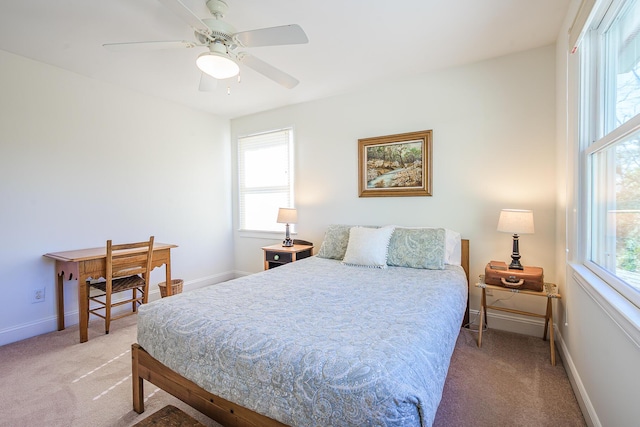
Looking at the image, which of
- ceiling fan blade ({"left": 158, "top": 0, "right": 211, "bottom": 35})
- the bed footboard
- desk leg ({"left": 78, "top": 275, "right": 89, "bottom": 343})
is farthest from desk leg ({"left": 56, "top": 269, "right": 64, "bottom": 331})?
ceiling fan blade ({"left": 158, "top": 0, "right": 211, "bottom": 35})

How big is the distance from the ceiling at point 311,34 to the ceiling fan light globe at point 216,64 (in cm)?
37

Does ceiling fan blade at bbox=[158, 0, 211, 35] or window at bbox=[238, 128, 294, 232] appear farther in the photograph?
window at bbox=[238, 128, 294, 232]

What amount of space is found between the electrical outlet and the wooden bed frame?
6.21 ft

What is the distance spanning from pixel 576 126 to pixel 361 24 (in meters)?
1.60

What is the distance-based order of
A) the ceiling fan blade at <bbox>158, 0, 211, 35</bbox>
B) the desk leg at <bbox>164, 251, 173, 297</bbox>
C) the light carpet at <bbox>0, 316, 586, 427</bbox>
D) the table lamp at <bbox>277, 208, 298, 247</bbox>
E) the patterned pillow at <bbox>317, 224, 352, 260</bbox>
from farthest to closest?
the table lamp at <bbox>277, 208, 298, 247</bbox> < the desk leg at <bbox>164, 251, 173, 297</bbox> < the patterned pillow at <bbox>317, 224, 352, 260</bbox> < the light carpet at <bbox>0, 316, 586, 427</bbox> < the ceiling fan blade at <bbox>158, 0, 211, 35</bbox>

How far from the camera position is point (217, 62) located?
1954 mm

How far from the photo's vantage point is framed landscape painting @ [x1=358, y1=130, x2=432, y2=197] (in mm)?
3102

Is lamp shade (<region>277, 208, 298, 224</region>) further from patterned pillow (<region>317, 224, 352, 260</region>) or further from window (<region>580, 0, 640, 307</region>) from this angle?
window (<region>580, 0, 640, 307</region>)

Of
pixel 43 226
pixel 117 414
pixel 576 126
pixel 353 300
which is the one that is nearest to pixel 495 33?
pixel 576 126

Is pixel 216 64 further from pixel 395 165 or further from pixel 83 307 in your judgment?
pixel 83 307

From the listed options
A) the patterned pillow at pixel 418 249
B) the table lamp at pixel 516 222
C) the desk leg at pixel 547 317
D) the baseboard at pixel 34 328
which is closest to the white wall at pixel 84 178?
the baseboard at pixel 34 328

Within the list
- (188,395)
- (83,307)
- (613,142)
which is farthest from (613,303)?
(83,307)

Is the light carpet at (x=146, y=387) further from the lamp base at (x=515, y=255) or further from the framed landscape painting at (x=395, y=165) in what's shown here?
the framed landscape painting at (x=395, y=165)

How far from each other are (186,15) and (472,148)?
256 cm
